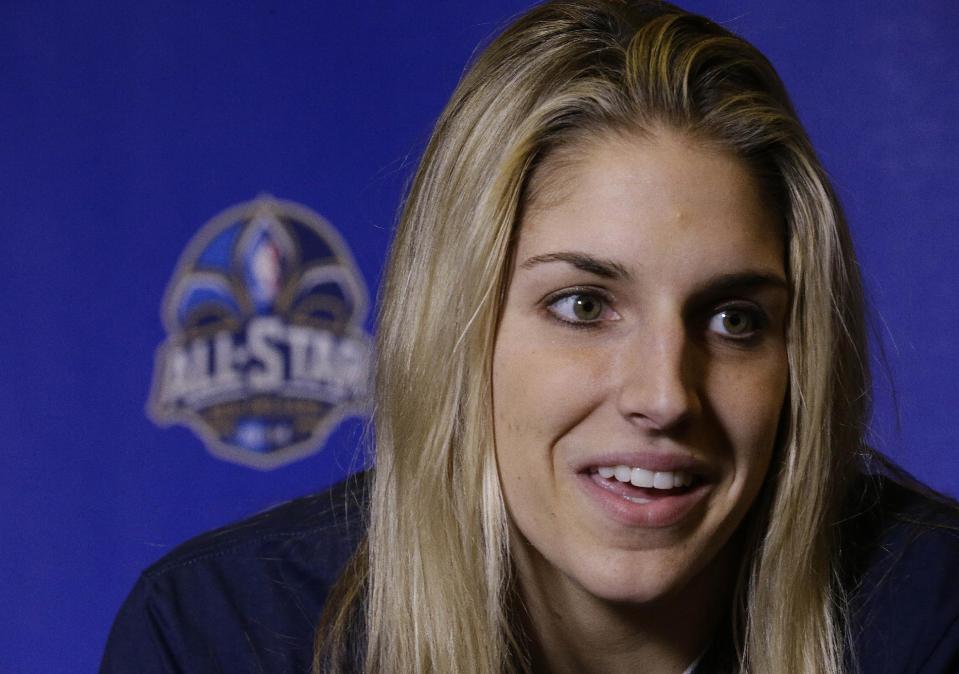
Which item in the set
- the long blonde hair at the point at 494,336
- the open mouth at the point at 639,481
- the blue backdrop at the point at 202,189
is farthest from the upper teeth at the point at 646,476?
the blue backdrop at the point at 202,189

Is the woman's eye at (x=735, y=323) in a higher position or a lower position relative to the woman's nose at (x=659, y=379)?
higher

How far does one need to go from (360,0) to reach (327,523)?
0.78 metres

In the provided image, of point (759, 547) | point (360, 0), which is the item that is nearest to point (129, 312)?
point (360, 0)

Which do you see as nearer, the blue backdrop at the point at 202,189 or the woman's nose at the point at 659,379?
the woman's nose at the point at 659,379

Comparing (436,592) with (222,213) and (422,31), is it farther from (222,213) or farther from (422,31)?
(422,31)

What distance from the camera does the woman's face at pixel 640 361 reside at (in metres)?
0.98

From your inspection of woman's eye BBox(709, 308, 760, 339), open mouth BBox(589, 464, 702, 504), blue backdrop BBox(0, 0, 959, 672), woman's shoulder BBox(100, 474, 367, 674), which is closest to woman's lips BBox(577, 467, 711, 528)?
open mouth BBox(589, 464, 702, 504)

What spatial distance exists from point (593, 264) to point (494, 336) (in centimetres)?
11

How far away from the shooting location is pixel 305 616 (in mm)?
1171

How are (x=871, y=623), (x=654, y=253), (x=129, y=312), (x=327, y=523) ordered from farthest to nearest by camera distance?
(x=129, y=312)
(x=327, y=523)
(x=871, y=623)
(x=654, y=253)

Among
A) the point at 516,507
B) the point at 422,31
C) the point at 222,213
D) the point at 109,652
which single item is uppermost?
the point at 422,31

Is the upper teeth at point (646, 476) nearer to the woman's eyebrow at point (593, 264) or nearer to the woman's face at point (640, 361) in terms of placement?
the woman's face at point (640, 361)

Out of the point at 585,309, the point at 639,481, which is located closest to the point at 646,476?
the point at 639,481

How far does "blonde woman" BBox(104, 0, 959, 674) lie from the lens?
1003 millimetres
